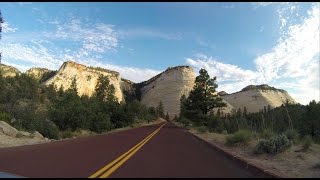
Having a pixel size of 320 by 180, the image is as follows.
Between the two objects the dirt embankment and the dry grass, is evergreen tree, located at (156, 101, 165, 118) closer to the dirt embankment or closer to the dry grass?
the dirt embankment

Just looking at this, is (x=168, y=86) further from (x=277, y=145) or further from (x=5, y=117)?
(x=277, y=145)

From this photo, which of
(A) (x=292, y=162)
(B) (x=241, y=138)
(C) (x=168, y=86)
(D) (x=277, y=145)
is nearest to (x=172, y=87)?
(C) (x=168, y=86)

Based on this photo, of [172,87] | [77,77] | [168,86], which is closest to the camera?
[77,77]

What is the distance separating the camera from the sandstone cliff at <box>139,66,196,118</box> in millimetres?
182250

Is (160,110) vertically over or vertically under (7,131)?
over

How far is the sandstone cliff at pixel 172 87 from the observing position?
182250mm

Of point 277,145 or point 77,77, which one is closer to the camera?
point 277,145

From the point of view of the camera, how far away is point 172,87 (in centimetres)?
18525

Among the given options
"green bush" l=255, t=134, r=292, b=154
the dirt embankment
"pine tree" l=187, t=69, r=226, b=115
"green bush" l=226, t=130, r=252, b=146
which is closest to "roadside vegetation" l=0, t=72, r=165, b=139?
the dirt embankment

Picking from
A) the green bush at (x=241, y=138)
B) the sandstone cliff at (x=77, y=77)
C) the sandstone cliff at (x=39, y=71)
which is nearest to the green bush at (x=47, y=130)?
the green bush at (x=241, y=138)

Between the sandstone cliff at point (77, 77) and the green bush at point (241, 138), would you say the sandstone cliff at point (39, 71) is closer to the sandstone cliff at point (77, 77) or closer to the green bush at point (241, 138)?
the sandstone cliff at point (77, 77)

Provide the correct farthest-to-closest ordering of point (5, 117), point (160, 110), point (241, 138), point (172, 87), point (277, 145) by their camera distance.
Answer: point (172, 87)
point (160, 110)
point (5, 117)
point (241, 138)
point (277, 145)

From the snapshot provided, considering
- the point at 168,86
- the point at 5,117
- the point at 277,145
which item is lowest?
the point at 277,145

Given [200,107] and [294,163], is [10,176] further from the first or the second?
[200,107]
